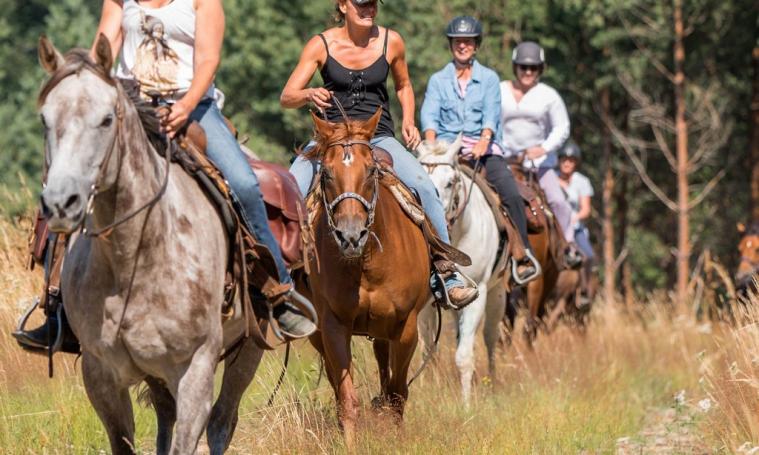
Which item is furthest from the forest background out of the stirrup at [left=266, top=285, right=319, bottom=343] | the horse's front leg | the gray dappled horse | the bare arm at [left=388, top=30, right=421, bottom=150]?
the horse's front leg

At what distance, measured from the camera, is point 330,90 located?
32.1ft

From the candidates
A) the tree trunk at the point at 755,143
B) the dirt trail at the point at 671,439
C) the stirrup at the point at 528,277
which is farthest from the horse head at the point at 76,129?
the tree trunk at the point at 755,143

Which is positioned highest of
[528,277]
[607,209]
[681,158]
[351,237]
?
[351,237]

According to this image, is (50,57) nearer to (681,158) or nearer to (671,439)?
(671,439)

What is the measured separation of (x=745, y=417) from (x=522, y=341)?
5.98 meters

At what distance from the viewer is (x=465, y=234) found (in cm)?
1226

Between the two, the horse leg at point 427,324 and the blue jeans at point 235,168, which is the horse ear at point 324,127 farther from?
the horse leg at point 427,324

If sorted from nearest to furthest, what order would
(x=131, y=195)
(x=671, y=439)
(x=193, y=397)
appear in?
1. (x=131, y=195)
2. (x=193, y=397)
3. (x=671, y=439)

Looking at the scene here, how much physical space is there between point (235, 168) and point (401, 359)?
2.52m

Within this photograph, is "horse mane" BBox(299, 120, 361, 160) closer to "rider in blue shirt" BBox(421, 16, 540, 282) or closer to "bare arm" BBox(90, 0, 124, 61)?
"bare arm" BBox(90, 0, 124, 61)

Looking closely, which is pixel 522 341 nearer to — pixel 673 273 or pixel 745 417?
pixel 745 417

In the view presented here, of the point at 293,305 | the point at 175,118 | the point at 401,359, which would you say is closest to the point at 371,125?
the point at 293,305

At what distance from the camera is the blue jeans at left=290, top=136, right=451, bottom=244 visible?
9641mm

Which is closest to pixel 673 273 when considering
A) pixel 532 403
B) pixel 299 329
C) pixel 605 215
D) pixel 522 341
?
pixel 605 215
